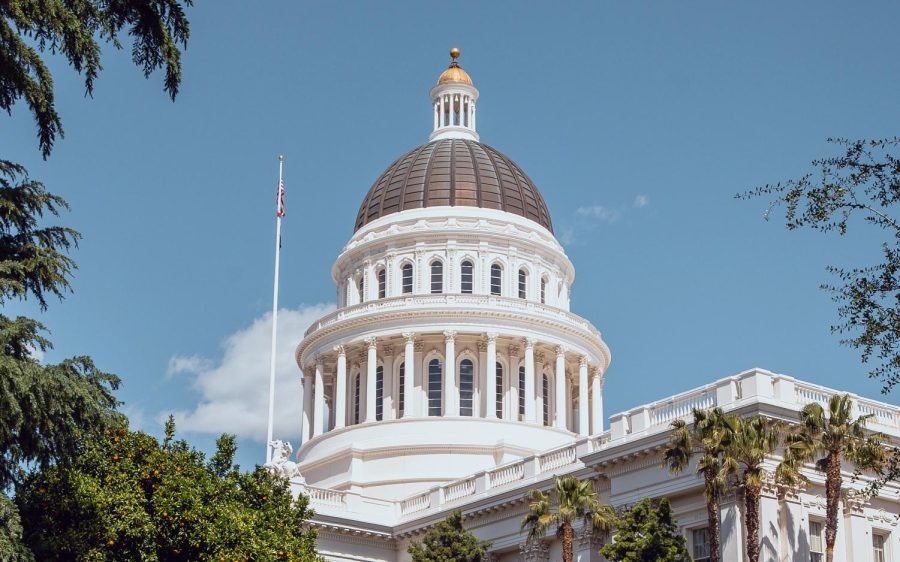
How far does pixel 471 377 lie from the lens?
72500 millimetres

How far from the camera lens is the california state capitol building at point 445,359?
58.9 metres

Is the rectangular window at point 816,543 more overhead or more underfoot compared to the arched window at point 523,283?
more underfoot

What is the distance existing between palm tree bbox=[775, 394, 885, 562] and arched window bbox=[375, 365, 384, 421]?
3351 cm

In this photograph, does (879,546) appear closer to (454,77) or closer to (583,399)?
(583,399)

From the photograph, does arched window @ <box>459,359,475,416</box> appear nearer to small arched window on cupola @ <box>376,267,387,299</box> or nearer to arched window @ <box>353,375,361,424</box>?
arched window @ <box>353,375,361,424</box>

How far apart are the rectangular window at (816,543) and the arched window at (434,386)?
1190 inches

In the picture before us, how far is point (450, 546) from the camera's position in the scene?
48.8 metres

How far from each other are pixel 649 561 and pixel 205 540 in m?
12.4

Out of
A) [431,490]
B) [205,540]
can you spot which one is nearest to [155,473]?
[205,540]

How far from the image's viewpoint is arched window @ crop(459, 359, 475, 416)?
2832 inches

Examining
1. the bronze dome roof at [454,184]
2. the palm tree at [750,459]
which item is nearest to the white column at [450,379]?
the bronze dome roof at [454,184]

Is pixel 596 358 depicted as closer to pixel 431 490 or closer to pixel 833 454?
pixel 431 490

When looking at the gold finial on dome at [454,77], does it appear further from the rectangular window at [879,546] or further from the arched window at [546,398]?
the rectangular window at [879,546]

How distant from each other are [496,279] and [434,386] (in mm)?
7000
